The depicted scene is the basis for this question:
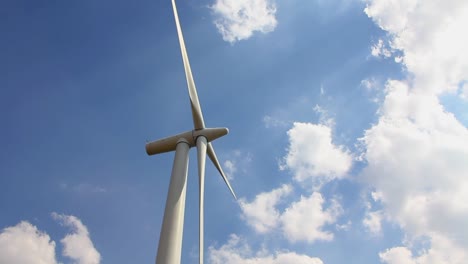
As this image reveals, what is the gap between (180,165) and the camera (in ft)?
75.0

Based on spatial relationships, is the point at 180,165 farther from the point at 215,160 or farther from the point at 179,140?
the point at 215,160

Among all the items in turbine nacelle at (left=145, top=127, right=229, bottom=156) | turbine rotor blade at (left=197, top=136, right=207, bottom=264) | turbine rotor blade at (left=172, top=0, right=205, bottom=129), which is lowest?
turbine rotor blade at (left=197, top=136, right=207, bottom=264)

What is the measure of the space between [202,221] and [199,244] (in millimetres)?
1787

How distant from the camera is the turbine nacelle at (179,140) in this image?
25.9 metres

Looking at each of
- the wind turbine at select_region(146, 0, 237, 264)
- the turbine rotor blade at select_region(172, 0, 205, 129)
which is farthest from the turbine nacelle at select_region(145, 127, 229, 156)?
the turbine rotor blade at select_region(172, 0, 205, 129)

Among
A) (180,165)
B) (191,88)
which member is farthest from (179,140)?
(191,88)

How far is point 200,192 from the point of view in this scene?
2245 cm

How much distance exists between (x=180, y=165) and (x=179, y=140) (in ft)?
10.7

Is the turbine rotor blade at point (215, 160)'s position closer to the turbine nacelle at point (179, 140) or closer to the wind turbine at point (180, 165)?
the wind turbine at point (180, 165)

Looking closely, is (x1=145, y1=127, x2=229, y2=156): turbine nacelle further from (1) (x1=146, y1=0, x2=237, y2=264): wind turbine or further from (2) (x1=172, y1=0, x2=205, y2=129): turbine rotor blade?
(2) (x1=172, y1=0, x2=205, y2=129): turbine rotor blade

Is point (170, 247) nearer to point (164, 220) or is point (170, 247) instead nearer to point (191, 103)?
point (164, 220)

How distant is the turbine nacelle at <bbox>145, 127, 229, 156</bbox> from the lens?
25.9m

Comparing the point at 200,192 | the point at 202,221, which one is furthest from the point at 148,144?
the point at 202,221

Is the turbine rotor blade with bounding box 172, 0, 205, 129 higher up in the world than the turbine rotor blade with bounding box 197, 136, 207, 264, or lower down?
higher up
